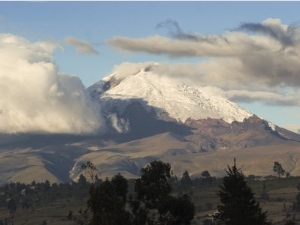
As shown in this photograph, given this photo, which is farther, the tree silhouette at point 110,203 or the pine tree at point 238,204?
the pine tree at point 238,204

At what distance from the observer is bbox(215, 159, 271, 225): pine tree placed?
14450cm

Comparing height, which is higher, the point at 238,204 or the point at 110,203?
the point at 110,203

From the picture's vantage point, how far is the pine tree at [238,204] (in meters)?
144

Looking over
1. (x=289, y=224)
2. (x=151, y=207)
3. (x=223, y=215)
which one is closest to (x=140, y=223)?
(x=151, y=207)

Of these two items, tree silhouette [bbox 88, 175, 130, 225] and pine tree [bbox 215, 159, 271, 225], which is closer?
tree silhouette [bbox 88, 175, 130, 225]

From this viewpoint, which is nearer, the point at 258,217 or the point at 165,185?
the point at 258,217

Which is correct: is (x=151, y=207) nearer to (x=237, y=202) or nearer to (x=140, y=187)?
(x=140, y=187)

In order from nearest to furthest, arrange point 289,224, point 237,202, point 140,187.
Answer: point 289,224, point 237,202, point 140,187

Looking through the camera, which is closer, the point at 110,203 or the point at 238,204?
the point at 238,204

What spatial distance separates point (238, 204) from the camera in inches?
5753

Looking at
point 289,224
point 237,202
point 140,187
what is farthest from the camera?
point 140,187

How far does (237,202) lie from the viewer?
146625 mm

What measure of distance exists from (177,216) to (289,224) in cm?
2518

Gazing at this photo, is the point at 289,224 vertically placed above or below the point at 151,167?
below
